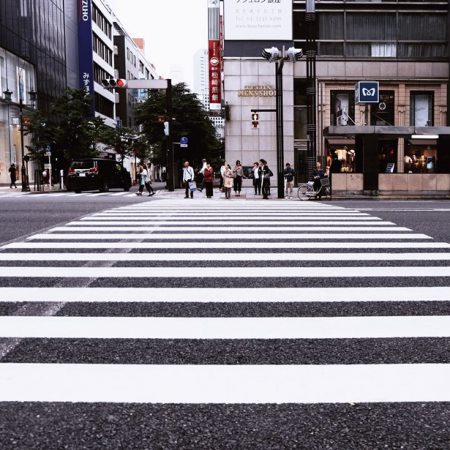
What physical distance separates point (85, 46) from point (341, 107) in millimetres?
35113

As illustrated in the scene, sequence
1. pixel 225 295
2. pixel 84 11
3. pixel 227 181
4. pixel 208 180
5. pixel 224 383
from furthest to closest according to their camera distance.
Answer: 1. pixel 84 11
2. pixel 208 180
3. pixel 227 181
4. pixel 225 295
5. pixel 224 383

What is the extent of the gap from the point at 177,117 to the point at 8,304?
4072 cm

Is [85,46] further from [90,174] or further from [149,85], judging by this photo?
[90,174]

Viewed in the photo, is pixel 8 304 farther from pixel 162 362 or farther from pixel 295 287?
pixel 295 287

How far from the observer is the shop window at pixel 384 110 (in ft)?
130

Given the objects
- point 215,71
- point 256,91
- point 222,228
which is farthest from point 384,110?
point 222,228

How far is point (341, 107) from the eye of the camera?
3950 centimetres

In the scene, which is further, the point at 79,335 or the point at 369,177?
the point at 369,177

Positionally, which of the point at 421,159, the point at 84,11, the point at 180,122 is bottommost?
the point at 421,159

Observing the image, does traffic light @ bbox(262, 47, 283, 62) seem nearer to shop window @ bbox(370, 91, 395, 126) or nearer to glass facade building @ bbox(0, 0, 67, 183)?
shop window @ bbox(370, 91, 395, 126)

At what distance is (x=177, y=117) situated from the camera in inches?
1777

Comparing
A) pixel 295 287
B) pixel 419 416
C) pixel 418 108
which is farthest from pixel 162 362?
pixel 418 108

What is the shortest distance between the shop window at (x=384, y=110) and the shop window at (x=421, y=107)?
1300mm

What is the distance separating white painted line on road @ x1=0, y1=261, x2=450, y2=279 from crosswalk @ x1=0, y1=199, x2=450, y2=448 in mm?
24
